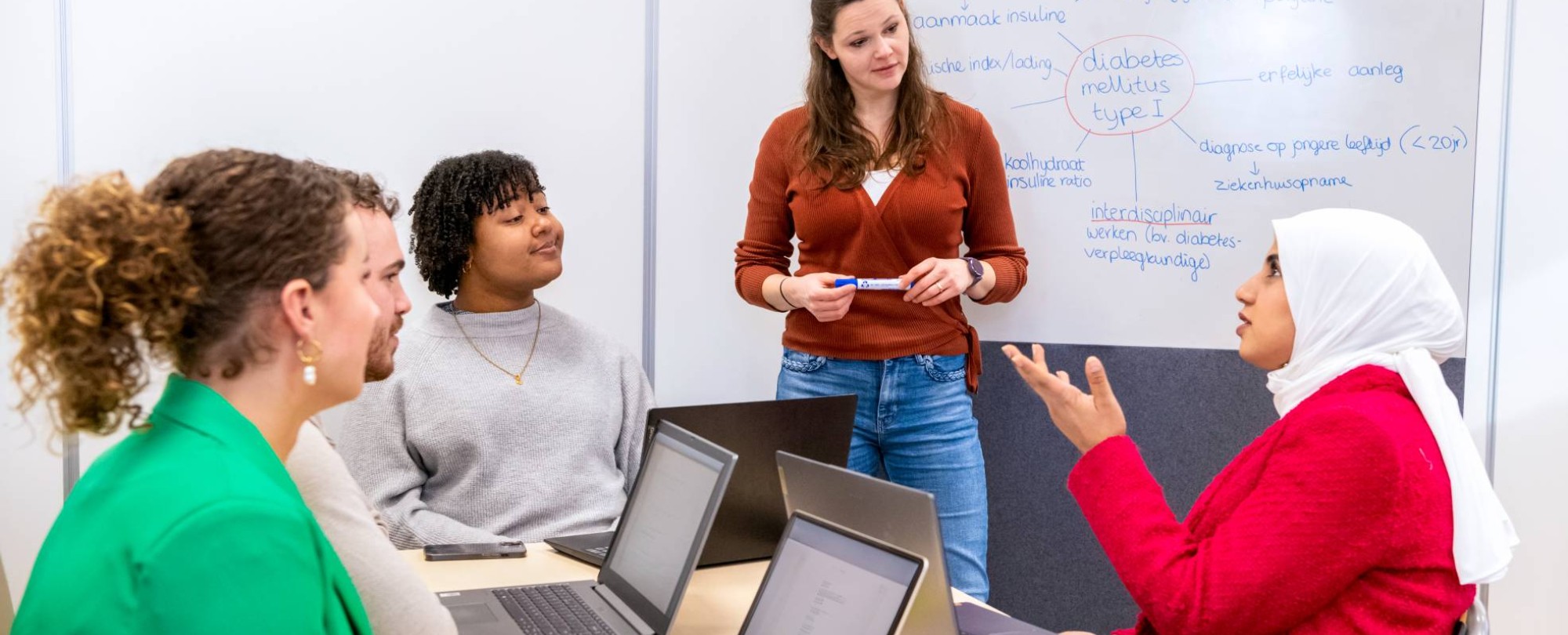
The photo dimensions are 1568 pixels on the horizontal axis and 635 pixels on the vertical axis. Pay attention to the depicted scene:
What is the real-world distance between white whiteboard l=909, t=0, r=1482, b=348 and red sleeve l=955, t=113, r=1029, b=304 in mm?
409

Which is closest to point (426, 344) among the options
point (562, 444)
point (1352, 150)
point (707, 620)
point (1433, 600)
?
point (562, 444)

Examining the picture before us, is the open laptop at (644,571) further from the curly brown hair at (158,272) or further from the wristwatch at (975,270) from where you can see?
the wristwatch at (975,270)

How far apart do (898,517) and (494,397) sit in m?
1.18

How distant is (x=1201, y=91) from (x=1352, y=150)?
366mm

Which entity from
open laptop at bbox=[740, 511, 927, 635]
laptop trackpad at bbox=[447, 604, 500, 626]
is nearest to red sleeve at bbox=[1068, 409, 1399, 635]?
open laptop at bbox=[740, 511, 927, 635]

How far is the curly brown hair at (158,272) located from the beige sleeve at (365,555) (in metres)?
0.22

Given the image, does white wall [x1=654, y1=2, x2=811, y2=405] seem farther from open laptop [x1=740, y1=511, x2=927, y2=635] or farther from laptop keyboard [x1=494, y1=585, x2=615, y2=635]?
open laptop [x1=740, y1=511, x2=927, y2=635]

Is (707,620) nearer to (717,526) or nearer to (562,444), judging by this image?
(717,526)

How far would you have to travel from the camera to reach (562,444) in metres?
2.29

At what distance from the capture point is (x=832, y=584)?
4.15ft

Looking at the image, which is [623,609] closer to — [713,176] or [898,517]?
[898,517]

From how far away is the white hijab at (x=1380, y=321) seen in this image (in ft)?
4.54

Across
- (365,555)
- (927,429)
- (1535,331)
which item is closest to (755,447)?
(365,555)

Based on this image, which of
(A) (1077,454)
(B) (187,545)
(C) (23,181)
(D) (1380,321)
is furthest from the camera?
(A) (1077,454)
